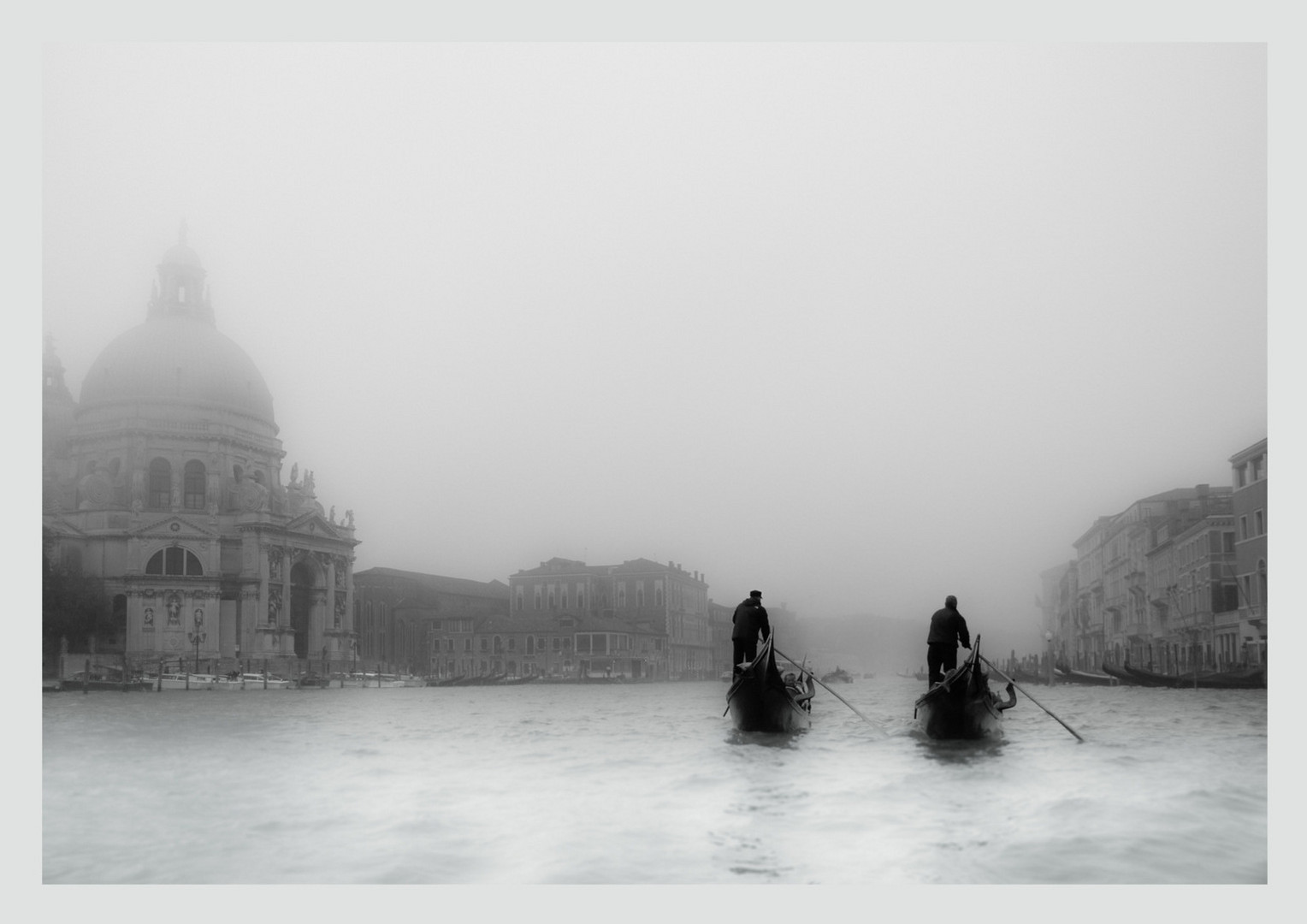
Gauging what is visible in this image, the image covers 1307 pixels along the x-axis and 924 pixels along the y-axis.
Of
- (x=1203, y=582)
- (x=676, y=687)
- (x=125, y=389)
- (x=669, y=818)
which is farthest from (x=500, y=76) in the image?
(x=125, y=389)

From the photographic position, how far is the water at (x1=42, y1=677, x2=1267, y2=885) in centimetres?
436

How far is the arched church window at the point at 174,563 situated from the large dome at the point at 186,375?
2.87 m

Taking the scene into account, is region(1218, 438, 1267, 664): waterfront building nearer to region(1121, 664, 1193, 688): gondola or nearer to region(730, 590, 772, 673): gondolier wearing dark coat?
region(730, 590, 772, 673): gondolier wearing dark coat

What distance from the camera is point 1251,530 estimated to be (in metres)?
7.46

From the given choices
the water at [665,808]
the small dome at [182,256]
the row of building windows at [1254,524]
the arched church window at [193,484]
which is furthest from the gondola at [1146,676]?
the arched church window at [193,484]

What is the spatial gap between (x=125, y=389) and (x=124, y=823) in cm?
2222

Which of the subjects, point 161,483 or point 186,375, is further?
point 186,375

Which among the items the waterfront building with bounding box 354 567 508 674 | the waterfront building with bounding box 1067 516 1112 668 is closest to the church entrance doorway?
the waterfront building with bounding box 354 567 508 674

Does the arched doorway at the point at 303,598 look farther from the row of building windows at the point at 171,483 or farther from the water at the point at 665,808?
the water at the point at 665,808

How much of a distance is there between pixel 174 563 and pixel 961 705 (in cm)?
2029

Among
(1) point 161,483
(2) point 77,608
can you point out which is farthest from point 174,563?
(2) point 77,608

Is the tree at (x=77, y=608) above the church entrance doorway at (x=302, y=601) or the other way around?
above

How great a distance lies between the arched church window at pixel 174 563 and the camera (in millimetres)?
24672

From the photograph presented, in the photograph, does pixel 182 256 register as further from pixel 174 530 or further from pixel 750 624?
pixel 174 530
